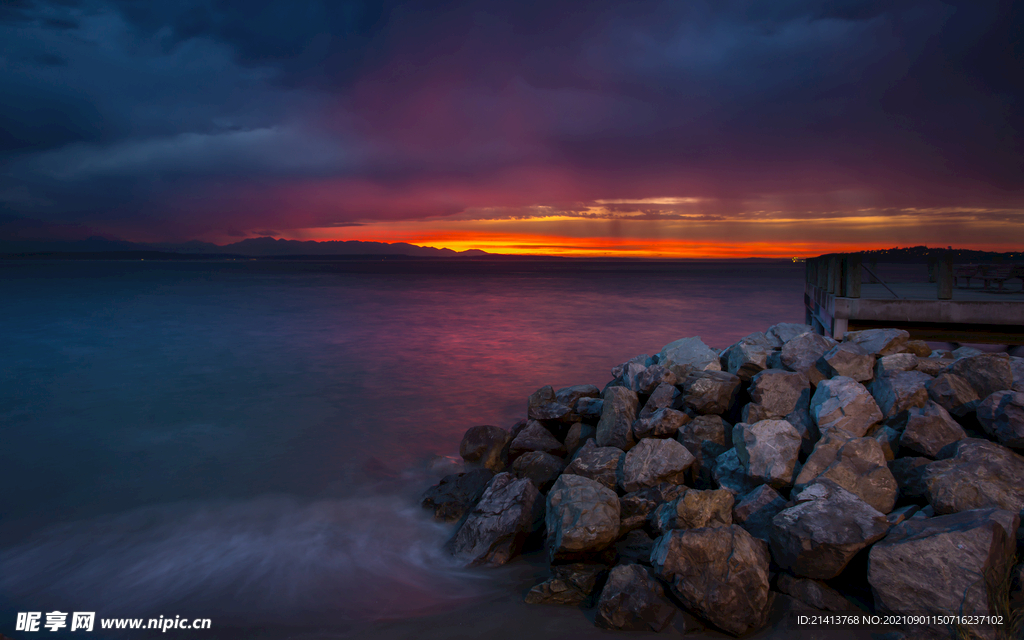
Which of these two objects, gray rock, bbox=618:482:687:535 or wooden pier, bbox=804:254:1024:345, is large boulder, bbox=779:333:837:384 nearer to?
gray rock, bbox=618:482:687:535

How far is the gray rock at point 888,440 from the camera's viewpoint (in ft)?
16.4

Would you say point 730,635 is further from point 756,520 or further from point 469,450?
point 469,450

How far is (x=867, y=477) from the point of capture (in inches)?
173

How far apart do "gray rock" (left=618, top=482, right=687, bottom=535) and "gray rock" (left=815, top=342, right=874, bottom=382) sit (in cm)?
250

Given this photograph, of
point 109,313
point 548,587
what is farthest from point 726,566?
point 109,313

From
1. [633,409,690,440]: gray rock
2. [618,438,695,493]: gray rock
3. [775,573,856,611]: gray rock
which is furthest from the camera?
[633,409,690,440]: gray rock

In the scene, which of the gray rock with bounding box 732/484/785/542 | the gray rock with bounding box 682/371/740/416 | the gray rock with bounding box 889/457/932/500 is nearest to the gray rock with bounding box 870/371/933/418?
the gray rock with bounding box 889/457/932/500

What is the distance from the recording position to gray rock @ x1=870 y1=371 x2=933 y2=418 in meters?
5.48

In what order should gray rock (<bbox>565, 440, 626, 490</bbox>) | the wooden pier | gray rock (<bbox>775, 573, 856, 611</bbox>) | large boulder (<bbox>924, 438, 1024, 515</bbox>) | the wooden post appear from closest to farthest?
gray rock (<bbox>775, 573, 856, 611</bbox>)
large boulder (<bbox>924, 438, 1024, 515</bbox>)
gray rock (<bbox>565, 440, 626, 490</bbox>)
the wooden pier
the wooden post

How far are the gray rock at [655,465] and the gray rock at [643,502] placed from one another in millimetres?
81

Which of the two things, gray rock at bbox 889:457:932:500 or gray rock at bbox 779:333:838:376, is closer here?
gray rock at bbox 889:457:932:500

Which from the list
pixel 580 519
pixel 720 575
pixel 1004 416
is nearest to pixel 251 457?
pixel 580 519

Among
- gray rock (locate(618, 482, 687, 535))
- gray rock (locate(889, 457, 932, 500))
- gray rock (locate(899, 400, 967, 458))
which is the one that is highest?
gray rock (locate(899, 400, 967, 458))

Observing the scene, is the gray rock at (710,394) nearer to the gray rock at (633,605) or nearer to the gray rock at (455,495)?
the gray rock at (455,495)
